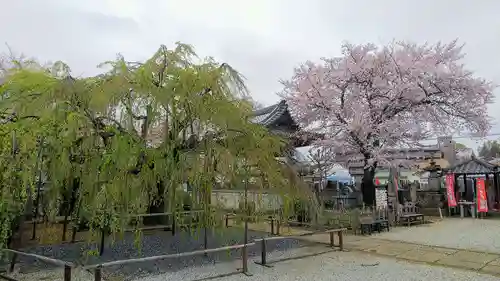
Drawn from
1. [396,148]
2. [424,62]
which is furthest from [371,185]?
[424,62]

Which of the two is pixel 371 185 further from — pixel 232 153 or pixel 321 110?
pixel 232 153

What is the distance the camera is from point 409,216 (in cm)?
1435

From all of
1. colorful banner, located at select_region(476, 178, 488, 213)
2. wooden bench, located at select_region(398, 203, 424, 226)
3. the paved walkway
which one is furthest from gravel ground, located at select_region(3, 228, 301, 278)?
colorful banner, located at select_region(476, 178, 488, 213)

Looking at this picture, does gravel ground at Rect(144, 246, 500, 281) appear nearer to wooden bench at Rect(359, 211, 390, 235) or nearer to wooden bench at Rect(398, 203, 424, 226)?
wooden bench at Rect(359, 211, 390, 235)

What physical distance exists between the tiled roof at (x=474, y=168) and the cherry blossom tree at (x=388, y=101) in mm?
1624

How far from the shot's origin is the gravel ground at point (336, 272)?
22.3ft

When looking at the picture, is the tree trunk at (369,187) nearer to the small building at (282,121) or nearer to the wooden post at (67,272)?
the small building at (282,121)

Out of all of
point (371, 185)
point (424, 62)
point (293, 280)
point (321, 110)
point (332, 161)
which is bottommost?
point (293, 280)

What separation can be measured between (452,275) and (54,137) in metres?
7.45

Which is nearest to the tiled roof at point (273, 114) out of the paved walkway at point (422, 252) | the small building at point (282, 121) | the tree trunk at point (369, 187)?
the small building at point (282, 121)

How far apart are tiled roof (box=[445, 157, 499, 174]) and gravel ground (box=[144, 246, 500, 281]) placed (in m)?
12.1

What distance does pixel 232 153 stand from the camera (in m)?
7.11

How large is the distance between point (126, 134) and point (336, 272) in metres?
4.57

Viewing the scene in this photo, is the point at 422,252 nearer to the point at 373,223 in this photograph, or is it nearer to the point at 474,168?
the point at 373,223
